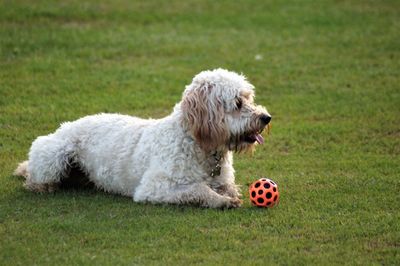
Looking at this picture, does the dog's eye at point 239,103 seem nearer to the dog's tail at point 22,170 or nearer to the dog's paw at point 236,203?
the dog's paw at point 236,203

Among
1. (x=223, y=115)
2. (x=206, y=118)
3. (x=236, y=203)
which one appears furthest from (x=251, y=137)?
(x=236, y=203)

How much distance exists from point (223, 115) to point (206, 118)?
197mm

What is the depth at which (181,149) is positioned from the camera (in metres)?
8.84

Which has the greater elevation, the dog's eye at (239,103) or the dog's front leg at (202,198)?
the dog's eye at (239,103)

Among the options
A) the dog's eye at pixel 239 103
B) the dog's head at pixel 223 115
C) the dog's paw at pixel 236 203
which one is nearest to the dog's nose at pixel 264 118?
the dog's head at pixel 223 115

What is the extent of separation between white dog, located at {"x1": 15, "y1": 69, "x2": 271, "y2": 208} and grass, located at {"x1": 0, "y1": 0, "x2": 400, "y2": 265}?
0.24 m

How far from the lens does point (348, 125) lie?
1274cm

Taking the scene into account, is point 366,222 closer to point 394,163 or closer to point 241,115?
point 241,115

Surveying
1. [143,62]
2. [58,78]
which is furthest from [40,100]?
[143,62]

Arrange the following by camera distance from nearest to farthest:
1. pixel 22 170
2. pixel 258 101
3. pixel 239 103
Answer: pixel 239 103
pixel 22 170
pixel 258 101

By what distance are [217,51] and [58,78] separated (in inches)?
152

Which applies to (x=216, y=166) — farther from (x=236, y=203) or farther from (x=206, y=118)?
(x=206, y=118)

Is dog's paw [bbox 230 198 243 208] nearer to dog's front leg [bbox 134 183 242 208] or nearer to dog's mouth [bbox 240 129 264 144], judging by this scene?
dog's front leg [bbox 134 183 242 208]

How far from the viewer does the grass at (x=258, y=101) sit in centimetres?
753
